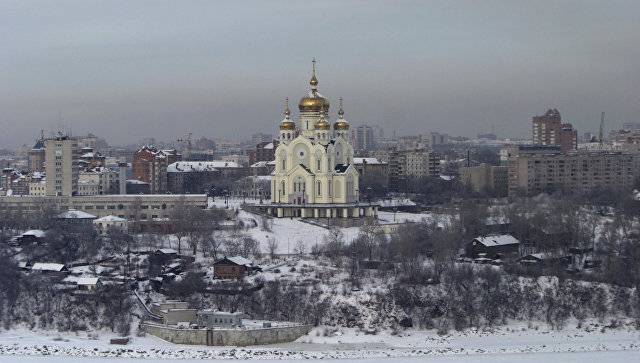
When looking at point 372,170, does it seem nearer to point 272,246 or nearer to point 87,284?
point 272,246

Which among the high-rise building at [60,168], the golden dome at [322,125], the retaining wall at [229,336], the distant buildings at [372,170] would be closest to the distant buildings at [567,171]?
the distant buildings at [372,170]

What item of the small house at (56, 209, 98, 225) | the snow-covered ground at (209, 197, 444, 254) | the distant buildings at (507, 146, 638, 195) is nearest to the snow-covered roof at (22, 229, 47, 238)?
the small house at (56, 209, 98, 225)

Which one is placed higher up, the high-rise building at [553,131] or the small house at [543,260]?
the high-rise building at [553,131]

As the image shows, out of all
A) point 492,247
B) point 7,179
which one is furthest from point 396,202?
point 7,179

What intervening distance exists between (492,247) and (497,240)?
2.27 feet

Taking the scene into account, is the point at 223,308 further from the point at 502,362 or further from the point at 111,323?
the point at 502,362

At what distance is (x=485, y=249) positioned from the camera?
128 feet

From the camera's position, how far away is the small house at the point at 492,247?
38.9 metres

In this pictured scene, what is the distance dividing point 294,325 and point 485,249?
371 inches

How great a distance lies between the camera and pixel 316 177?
1816 inches

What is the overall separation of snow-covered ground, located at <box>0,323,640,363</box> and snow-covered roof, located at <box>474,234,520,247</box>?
283 inches

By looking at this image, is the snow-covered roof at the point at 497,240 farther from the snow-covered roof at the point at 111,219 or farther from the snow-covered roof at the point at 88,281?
the snow-covered roof at the point at 111,219

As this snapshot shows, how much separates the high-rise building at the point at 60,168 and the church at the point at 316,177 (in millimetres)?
7862

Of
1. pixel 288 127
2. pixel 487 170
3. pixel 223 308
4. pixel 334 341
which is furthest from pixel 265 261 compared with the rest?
pixel 487 170
